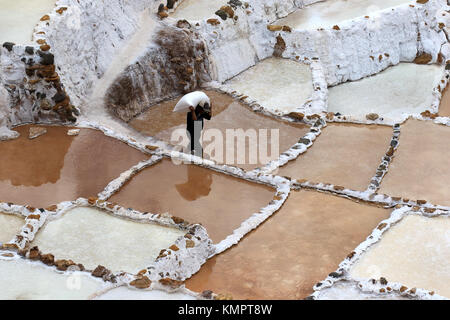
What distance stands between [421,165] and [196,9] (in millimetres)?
9608

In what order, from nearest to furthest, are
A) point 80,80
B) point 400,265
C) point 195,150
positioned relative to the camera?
1. point 400,265
2. point 195,150
3. point 80,80

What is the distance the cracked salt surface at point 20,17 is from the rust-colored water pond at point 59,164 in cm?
229

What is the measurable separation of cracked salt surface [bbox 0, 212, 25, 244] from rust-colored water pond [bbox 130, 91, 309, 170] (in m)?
5.00

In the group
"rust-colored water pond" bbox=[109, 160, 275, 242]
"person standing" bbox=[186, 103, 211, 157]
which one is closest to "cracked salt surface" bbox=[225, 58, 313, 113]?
"person standing" bbox=[186, 103, 211, 157]

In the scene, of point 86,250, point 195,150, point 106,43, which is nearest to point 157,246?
point 86,250

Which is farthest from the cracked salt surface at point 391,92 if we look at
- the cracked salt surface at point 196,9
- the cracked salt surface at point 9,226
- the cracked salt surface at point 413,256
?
the cracked salt surface at point 9,226

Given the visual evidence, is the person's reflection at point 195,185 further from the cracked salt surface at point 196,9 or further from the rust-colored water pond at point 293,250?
the cracked salt surface at point 196,9

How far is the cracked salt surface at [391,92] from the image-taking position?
18.8 meters

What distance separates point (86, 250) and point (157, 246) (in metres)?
1.21

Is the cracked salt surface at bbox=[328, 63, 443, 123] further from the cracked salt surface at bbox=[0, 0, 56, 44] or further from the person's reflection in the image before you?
the cracked salt surface at bbox=[0, 0, 56, 44]

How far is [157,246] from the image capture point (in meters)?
11.0

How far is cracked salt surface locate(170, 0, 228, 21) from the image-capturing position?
64.8 feet

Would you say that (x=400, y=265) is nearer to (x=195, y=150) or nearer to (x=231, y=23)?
(x=195, y=150)

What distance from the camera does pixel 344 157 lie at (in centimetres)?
1465
